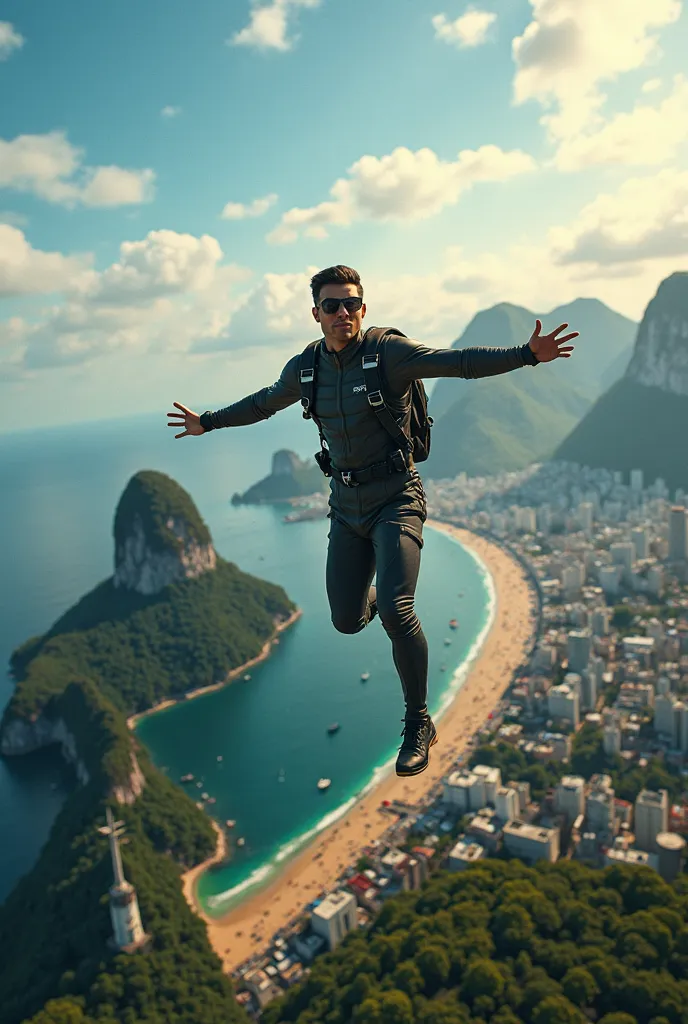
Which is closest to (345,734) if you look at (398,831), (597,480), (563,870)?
(398,831)

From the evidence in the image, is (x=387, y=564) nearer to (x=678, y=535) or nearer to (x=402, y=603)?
(x=402, y=603)

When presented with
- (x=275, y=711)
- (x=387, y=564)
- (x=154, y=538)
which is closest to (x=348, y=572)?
(x=387, y=564)

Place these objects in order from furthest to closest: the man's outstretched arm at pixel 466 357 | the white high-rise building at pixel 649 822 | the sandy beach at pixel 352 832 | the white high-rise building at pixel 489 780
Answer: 1. the white high-rise building at pixel 489 780
2. the white high-rise building at pixel 649 822
3. the sandy beach at pixel 352 832
4. the man's outstretched arm at pixel 466 357

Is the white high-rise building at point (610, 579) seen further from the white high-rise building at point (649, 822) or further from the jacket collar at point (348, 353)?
the jacket collar at point (348, 353)

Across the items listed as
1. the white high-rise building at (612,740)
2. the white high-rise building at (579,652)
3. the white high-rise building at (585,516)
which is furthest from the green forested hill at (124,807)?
the white high-rise building at (585,516)

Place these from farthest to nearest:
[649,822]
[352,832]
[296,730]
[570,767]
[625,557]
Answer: [625,557], [296,730], [570,767], [352,832], [649,822]

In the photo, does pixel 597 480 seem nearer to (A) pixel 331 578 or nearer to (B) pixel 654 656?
(B) pixel 654 656
